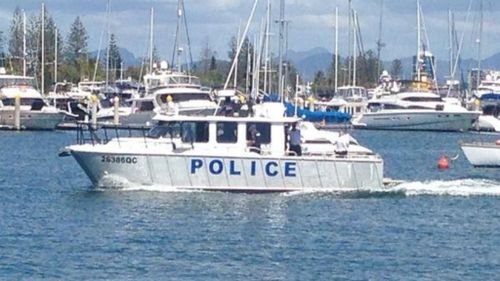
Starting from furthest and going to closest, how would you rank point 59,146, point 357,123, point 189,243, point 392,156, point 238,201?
point 357,123, point 59,146, point 392,156, point 238,201, point 189,243

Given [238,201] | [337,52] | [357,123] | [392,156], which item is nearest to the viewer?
[238,201]

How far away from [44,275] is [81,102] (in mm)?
86031

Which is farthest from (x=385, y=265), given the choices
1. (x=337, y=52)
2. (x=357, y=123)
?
(x=337, y=52)

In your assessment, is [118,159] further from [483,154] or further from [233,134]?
[483,154]

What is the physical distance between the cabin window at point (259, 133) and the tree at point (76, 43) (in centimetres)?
12471

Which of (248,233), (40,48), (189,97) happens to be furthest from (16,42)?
(248,233)

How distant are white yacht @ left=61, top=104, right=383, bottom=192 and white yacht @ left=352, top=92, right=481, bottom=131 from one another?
64.8 meters

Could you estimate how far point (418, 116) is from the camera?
114m

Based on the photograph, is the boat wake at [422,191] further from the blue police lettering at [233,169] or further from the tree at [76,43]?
the tree at [76,43]

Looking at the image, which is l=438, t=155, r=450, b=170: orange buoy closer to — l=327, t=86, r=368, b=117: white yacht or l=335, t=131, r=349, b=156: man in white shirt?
l=335, t=131, r=349, b=156: man in white shirt

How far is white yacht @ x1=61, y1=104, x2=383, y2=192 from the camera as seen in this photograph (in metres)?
48.6

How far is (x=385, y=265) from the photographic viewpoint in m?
36.9

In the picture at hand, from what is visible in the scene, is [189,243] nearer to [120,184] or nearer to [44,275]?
[44,275]

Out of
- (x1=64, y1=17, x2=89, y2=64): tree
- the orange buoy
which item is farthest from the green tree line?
the orange buoy
